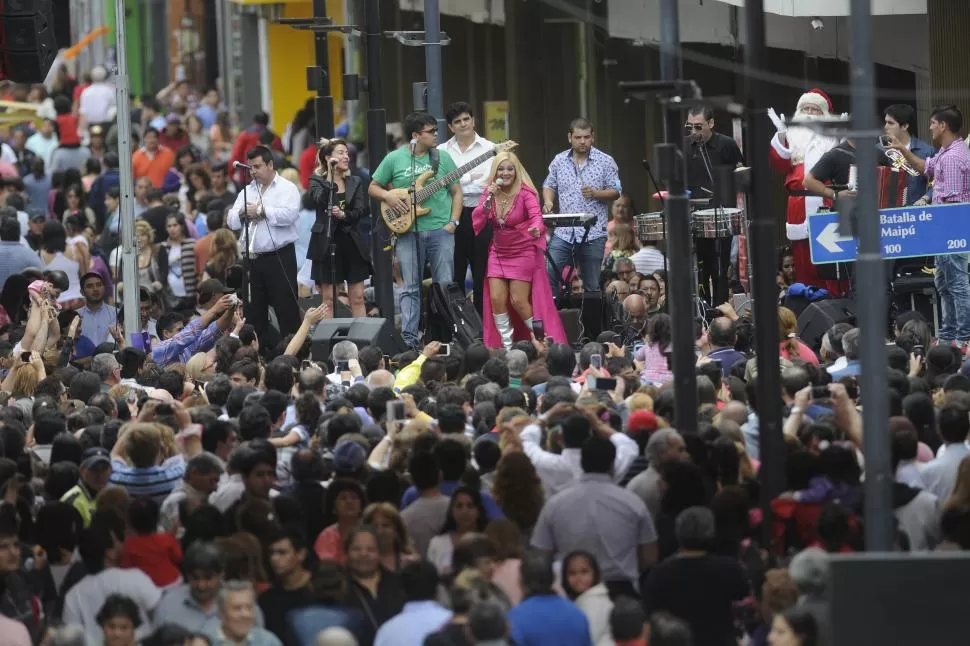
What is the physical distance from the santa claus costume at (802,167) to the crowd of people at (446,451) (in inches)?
2.9

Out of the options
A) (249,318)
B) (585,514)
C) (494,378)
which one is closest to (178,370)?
(494,378)

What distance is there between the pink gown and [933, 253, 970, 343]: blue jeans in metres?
2.96

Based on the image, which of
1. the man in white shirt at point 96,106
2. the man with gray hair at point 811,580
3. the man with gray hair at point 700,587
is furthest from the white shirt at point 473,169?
the man in white shirt at point 96,106

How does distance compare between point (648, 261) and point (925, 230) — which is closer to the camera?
point (925, 230)

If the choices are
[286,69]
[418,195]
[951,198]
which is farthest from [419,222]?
[286,69]

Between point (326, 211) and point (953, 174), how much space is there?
4.94 m

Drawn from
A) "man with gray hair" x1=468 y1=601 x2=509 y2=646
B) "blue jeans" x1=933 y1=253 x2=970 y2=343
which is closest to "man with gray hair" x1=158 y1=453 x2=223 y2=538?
"man with gray hair" x1=468 y1=601 x2=509 y2=646

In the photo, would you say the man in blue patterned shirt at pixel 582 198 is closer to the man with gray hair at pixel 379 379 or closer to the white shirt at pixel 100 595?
the man with gray hair at pixel 379 379

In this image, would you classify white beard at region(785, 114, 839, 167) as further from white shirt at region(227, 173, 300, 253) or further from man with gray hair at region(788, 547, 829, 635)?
man with gray hair at region(788, 547, 829, 635)

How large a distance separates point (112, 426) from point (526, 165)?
15300 millimetres

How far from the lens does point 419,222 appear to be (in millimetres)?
18578

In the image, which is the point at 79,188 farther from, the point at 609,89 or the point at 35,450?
the point at 35,450

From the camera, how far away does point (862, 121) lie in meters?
10.2

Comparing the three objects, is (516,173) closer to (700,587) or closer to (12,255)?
(12,255)
